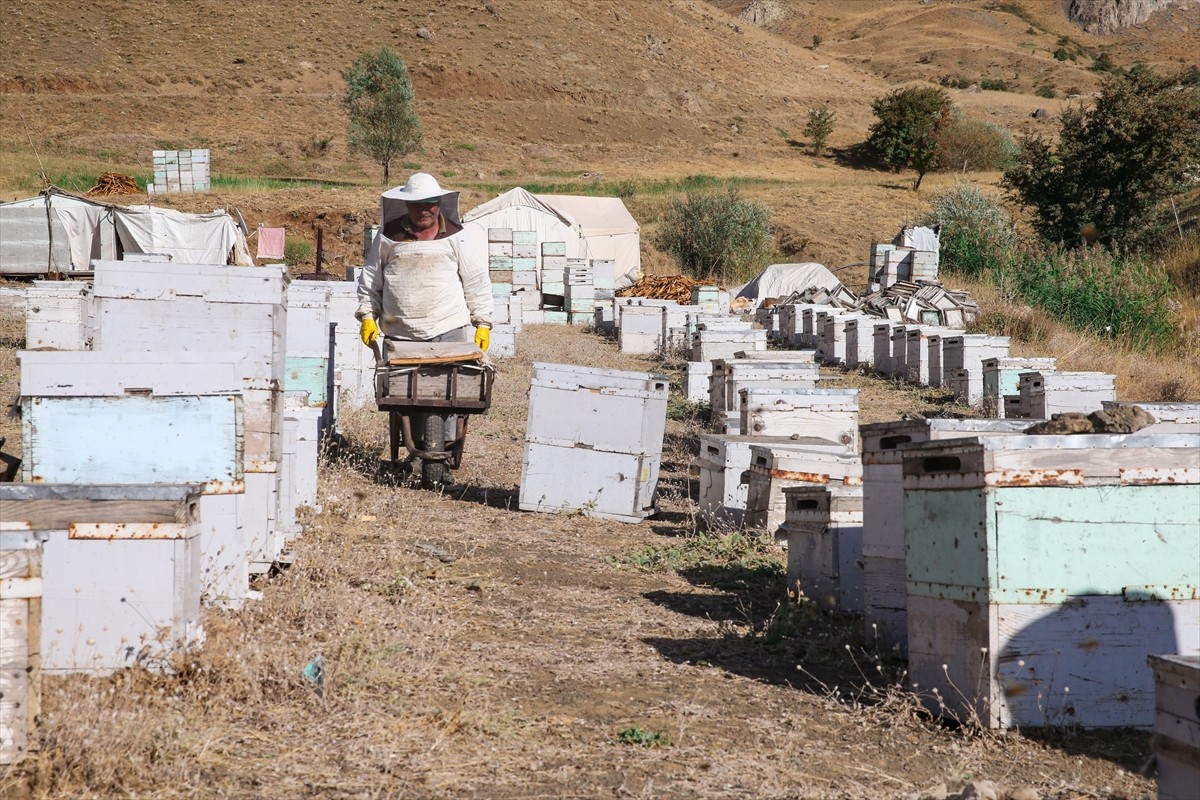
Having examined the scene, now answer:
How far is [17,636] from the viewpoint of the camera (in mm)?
3307

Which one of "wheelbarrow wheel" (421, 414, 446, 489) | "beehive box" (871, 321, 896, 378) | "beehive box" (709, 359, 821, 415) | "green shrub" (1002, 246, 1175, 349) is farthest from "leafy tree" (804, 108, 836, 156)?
"wheelbarrow wheel" (421, 414, 446, 489)

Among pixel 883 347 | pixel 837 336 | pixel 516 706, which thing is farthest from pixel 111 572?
pixel 837 336

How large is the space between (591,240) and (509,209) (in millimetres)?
3045

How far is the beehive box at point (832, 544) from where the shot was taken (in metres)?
5.72

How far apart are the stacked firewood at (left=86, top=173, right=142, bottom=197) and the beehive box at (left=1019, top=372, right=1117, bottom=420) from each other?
106 feet

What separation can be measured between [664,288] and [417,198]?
2211 cm

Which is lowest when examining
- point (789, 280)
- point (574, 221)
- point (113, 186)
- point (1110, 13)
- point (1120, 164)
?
point (789, 280)

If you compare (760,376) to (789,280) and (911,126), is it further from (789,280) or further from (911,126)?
(911,126)

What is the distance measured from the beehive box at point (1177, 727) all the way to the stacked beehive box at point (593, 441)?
5.15 m

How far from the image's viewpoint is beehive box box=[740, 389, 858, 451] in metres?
9.10

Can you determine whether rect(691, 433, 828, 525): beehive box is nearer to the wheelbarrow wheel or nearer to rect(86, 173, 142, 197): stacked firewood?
the wheelbarrow wheel

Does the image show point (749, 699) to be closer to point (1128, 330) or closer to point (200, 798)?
point (200, 798)

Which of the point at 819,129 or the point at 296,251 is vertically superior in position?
the point at 819,129

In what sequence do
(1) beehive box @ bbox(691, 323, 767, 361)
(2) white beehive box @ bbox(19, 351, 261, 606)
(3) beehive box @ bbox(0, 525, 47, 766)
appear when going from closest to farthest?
(3) beehive box @ bbox(0, 525, 47, 766), (2) white beehive box @ bbox(19, 351, 261, 606), (1) beehive box @ bbox(691, 323, 767, 361)
